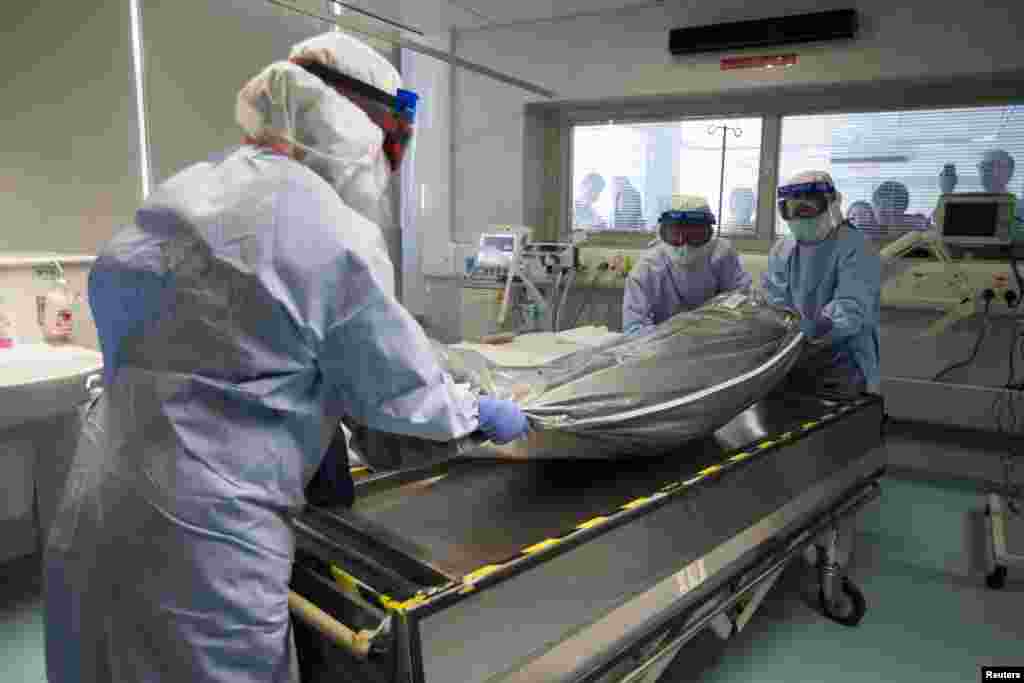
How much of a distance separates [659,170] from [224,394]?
4.22 meters

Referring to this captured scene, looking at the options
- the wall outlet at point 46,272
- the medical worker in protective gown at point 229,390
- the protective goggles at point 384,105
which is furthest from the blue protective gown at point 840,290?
the wall outlet at point 46,272

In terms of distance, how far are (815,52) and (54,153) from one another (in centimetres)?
399

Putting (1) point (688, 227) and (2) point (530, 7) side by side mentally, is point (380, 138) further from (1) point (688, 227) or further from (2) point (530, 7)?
(2) point (530, 7)

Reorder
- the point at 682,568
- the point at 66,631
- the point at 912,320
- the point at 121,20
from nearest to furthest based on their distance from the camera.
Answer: the point at 66,631 → the point at 682,568 → the point at 121,20 → the point at 912,320

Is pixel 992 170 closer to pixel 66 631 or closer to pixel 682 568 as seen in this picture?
pixel 682 568

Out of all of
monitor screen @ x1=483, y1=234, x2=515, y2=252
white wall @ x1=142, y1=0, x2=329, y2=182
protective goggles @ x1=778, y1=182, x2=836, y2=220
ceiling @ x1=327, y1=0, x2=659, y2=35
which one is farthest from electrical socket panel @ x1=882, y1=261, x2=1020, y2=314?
white wall @ x1=142, y1=0, x2=329, y2=182

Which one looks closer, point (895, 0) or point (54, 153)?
point (54, 153)

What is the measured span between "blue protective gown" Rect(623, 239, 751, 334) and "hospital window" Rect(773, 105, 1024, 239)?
3.91 feet

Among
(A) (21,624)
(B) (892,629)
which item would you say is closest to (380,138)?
(A) (21,624)

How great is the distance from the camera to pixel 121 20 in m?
3.18

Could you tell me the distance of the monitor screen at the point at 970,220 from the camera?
3381 millimetres

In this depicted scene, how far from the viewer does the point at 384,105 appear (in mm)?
1330

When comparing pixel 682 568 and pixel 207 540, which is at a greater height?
pixel 207 540

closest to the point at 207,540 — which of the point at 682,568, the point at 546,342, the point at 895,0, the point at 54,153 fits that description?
the point at 682,568
